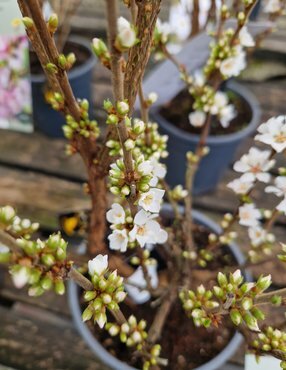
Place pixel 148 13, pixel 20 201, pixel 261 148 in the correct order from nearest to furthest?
pixel 148 13
pixel 20 201
pixel 261 148

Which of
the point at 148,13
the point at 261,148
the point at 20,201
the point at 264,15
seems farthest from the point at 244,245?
the point at 264,15

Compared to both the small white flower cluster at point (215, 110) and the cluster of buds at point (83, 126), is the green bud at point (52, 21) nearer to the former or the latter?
the cluster of buds at point (83, 126)

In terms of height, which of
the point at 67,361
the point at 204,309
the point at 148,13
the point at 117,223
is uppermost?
the point at 148,13

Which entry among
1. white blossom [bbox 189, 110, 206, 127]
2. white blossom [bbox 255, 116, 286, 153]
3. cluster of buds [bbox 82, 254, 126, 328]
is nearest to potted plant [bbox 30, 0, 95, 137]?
white blossom [bbox 189, 110, 206, 127]

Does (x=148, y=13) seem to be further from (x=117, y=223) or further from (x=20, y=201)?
(x=20, y=201)

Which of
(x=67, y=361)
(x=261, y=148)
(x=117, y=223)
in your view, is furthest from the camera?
(x=261, y=148)

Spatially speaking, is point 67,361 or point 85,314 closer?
point 85,314

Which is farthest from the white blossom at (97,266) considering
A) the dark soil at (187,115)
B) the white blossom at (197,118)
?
the dark soil at (187,115)
